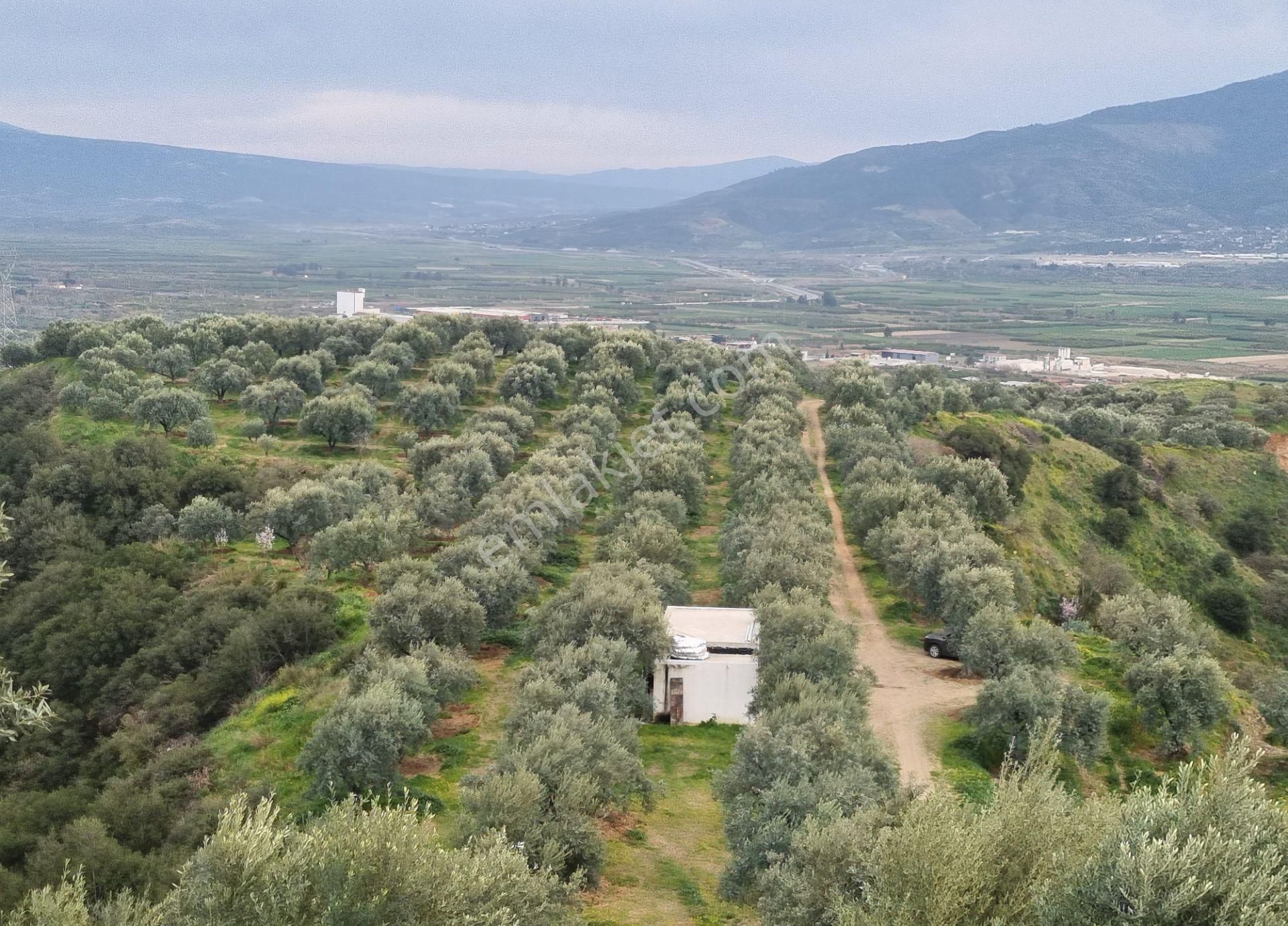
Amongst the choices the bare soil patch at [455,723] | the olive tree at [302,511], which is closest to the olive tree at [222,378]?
the olive tree at [302,511]

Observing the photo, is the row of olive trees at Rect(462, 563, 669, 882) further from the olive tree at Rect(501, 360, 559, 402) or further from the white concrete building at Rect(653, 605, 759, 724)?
the olive tree at Rect(501, 360, 559, 402)

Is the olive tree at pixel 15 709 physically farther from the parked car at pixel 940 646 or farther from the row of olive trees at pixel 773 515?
the parked car at pixel 940 646

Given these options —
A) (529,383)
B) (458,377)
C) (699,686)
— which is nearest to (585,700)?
(699,686)

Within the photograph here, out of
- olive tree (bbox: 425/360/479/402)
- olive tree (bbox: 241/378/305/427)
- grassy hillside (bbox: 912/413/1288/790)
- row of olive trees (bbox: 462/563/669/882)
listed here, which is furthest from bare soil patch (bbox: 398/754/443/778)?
olive tree (bbox: 425/360/479/402)

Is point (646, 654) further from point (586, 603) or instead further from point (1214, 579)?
point (1214, 579)

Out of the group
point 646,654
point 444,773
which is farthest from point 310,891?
point 646,654
